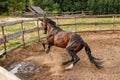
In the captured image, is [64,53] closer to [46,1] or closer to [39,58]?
[39,58]

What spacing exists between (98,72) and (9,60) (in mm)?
2506

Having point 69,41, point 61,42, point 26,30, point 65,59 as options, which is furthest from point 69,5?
point 69,41

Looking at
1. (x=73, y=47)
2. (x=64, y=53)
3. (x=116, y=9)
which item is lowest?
(x=116, y=9)

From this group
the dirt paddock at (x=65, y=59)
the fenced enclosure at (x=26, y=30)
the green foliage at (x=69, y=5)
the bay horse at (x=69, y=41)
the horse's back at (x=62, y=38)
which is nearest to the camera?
the dirt paddock at (x=65, y=59)

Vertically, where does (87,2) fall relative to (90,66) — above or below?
below

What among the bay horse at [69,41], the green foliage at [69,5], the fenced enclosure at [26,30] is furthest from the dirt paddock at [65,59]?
the green foliage at [69,5]

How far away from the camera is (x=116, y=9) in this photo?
5262 cm

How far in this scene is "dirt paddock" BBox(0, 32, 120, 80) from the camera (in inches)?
208

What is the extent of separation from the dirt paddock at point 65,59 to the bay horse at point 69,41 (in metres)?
0.22

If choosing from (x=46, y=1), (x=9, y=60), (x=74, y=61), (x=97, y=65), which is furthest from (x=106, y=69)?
(x=46, y=1)

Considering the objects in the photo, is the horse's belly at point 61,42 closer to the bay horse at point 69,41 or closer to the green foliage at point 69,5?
the bay horse at point 69,41

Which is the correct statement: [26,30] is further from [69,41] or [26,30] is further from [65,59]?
[69,41]

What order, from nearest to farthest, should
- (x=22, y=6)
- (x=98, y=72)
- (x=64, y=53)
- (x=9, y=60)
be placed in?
(x=98, y=72), (x=9, y=60), (x=64, y=53), (x=22, y=6)

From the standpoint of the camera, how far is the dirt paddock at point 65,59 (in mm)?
5285
